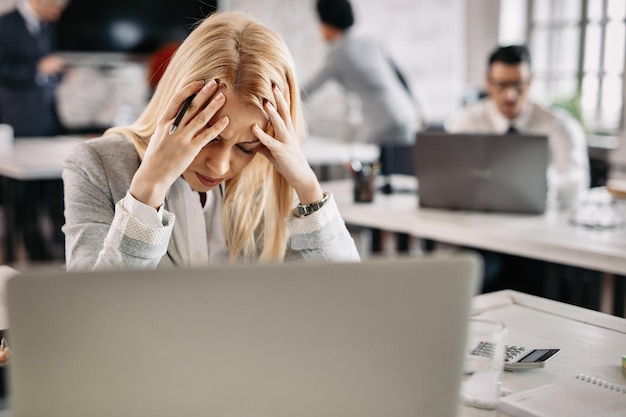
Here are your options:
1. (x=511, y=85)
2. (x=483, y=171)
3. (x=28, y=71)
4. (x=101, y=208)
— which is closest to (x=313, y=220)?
(x=101, y=208)

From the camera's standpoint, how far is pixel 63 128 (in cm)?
626

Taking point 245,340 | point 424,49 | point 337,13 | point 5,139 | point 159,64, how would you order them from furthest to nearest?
point 424,49 < point 159,64 < point 5,139 < point 337,13 < point 245,340

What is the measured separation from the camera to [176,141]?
1.32 metres

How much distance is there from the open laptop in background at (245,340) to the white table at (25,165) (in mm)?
2876

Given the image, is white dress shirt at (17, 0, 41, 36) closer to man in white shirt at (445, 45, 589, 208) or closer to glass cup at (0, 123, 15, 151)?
glass cup at (0, 123, 15, 151)

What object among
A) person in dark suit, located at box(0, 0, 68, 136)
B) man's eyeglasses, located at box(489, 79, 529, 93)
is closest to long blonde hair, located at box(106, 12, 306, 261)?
man's eyeglasses, located at box(489, 79, 529, 93)

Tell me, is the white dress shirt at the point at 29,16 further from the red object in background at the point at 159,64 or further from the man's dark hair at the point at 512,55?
the man's dark hair at the point at 512,55

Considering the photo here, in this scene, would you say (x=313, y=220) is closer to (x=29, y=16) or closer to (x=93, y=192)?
(x=93, y=192)

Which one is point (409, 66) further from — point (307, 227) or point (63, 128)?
point (307, 227)

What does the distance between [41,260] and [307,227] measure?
3535 millimetres

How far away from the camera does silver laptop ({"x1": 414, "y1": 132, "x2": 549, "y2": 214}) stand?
244 cm

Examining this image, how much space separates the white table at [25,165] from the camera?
359 cm

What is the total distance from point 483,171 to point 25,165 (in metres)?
2.12

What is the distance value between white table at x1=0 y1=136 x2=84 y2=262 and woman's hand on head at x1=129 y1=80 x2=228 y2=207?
2.23 m
